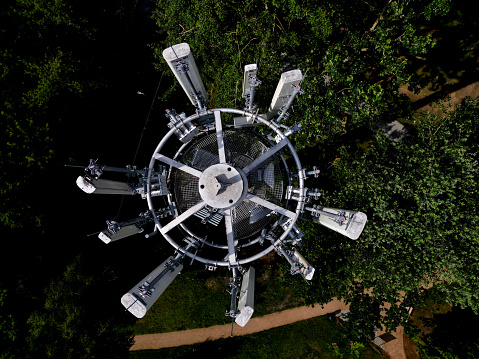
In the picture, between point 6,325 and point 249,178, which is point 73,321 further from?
point 249,178

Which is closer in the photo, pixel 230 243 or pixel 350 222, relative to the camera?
pixel 350 222

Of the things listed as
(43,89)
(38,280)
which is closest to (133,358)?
(38,280)

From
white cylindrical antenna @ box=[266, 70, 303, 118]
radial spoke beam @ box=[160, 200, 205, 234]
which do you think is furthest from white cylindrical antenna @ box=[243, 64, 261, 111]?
radial spoke beam @ box=[160, 200, 205, 234]

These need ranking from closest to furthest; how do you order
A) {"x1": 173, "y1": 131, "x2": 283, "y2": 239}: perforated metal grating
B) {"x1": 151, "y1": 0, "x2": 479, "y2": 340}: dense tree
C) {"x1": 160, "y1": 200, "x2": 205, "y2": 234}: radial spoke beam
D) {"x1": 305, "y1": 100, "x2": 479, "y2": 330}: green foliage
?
1. {"x1": 160, "y1": 200, "x2": 205, "y2": 234}: radial spoke beam
2. {"x1": 305, "y1": 100, "x2": 479, "y2": 330}: green foliage
3. {"x1": 151, "y1": 0, "x2": 479, "y2": 340}: dense tree
4. {"x1": 173, "y1": 131, "x2": 283, "y2": 239}: perforated metal grating

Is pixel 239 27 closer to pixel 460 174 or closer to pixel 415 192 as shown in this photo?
pixel 415 192

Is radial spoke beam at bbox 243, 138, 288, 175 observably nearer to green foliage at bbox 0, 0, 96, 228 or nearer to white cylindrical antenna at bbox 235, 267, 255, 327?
white cylindrical antenna at bbox 235, 267, 255, 327

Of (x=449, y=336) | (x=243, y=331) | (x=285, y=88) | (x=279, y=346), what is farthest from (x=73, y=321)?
(x=449, y=336)
